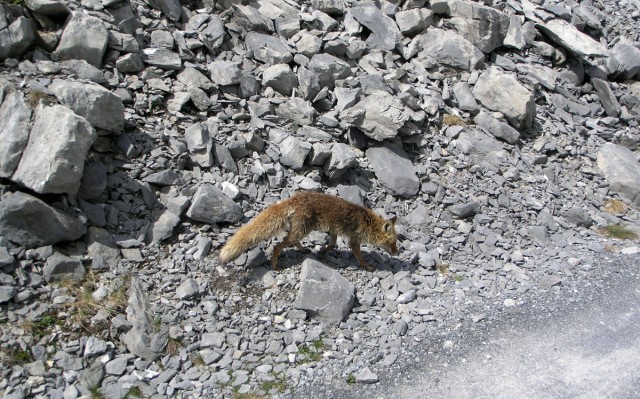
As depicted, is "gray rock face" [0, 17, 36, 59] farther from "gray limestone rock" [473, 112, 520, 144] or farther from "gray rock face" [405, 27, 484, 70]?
"gray limestone rock" [473, 112, 520, 144]

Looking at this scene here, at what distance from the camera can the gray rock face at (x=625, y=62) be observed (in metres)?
17.9

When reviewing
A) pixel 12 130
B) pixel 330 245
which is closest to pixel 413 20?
pixel 330 245

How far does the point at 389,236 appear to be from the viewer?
34.8 feet

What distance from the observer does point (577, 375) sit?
8.66 meters

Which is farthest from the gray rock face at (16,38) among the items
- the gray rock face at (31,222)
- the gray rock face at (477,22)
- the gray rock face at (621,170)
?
the gray rock face at (621,170)

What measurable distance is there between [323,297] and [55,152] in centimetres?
493

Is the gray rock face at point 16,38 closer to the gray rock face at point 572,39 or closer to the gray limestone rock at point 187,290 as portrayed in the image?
the gray limestone rock at point 187,290

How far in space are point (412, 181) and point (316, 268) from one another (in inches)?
148

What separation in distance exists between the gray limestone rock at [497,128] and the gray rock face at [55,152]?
9.65 m

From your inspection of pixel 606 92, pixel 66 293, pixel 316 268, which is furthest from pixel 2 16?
pixel 606 92

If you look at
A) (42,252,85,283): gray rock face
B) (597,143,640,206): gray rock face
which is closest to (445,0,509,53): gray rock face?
(597,143,640,206): gray rock face

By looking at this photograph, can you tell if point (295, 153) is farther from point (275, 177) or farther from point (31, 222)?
point (31, 222)

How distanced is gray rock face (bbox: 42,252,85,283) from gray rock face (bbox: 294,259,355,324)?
11.7 feet

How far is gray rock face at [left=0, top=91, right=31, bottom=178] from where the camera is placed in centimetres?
881
